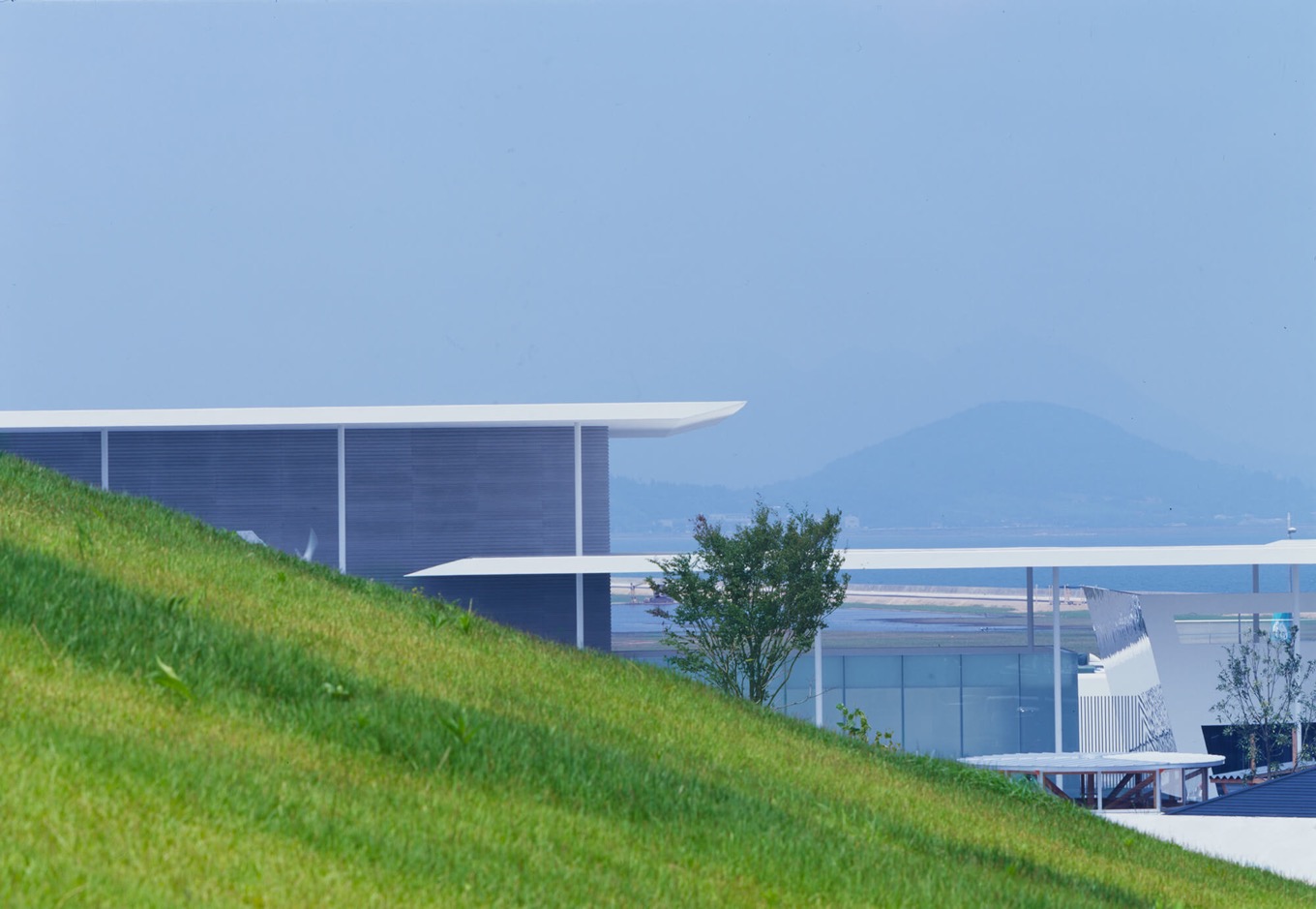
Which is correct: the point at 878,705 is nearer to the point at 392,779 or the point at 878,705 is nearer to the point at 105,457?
the point at 105,457

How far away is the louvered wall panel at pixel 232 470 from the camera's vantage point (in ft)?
84.2

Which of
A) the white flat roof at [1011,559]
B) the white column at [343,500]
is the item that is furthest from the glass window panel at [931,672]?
the white column at [343,500]

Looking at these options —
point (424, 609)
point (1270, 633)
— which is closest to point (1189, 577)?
point (1270, 633)

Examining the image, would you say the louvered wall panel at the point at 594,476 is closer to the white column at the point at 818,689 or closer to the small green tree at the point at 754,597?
the white column at the point at 818,689

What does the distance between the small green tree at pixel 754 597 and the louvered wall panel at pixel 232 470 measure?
9.18m

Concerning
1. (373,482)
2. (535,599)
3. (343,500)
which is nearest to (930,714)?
(535,599)

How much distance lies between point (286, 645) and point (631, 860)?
91.2 inches

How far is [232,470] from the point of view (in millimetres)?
25781

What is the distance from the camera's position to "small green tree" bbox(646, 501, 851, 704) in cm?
1881

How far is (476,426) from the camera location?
2577cm

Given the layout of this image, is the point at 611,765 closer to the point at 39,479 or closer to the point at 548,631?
the point at 39,479

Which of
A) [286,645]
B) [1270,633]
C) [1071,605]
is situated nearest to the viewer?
[286,645]

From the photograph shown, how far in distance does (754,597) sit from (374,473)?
9.67m

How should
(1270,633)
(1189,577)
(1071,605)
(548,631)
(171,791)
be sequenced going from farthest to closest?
(1189,577), (1071,605), (548,631), (1270,633), (171,791)
